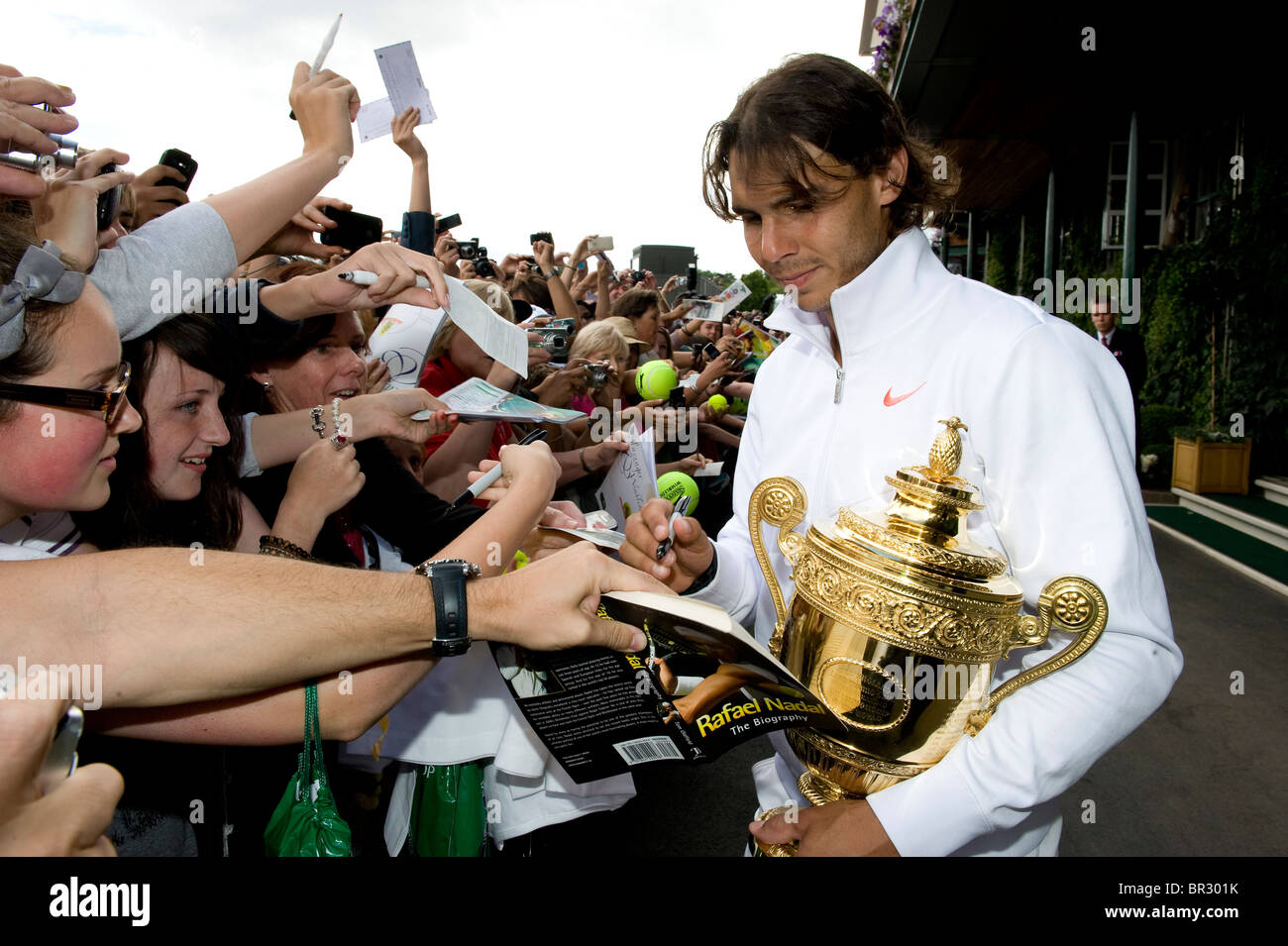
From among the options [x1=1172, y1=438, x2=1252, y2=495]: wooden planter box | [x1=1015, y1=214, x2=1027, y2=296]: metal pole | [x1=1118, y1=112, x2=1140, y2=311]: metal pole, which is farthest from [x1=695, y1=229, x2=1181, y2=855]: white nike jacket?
[x1=1015, y1=214, x2=1027, y2=296]: metal pole

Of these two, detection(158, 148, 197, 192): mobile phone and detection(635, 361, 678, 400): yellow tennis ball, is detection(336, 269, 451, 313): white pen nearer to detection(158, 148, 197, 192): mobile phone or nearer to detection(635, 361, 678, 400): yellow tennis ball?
detection(158, 148, 197, 192): mobile phone

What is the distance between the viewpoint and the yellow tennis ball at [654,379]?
16.1 feet

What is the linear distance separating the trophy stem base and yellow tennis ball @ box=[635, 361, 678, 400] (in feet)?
11.5

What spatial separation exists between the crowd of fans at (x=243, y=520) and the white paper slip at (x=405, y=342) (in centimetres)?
12

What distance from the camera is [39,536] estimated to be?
1.72 m

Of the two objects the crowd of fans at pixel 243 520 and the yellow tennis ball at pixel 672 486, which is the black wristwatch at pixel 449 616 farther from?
the yellow tennis ball at pixel 672 486

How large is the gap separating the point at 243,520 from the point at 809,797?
167cm

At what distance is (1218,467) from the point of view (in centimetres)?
880

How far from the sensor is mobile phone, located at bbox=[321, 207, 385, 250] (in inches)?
112

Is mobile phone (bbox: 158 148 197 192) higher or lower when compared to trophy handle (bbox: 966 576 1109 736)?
higher

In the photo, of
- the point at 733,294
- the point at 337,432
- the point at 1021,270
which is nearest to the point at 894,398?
the point at 337,432

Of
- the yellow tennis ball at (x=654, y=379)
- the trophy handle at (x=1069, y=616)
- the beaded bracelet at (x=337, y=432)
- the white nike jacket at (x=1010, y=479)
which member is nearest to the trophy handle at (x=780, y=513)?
the white nike jacket at (x=1010, y=479)

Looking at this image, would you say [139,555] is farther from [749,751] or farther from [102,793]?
[749,751]

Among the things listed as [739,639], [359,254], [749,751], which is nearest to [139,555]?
[739,639]
